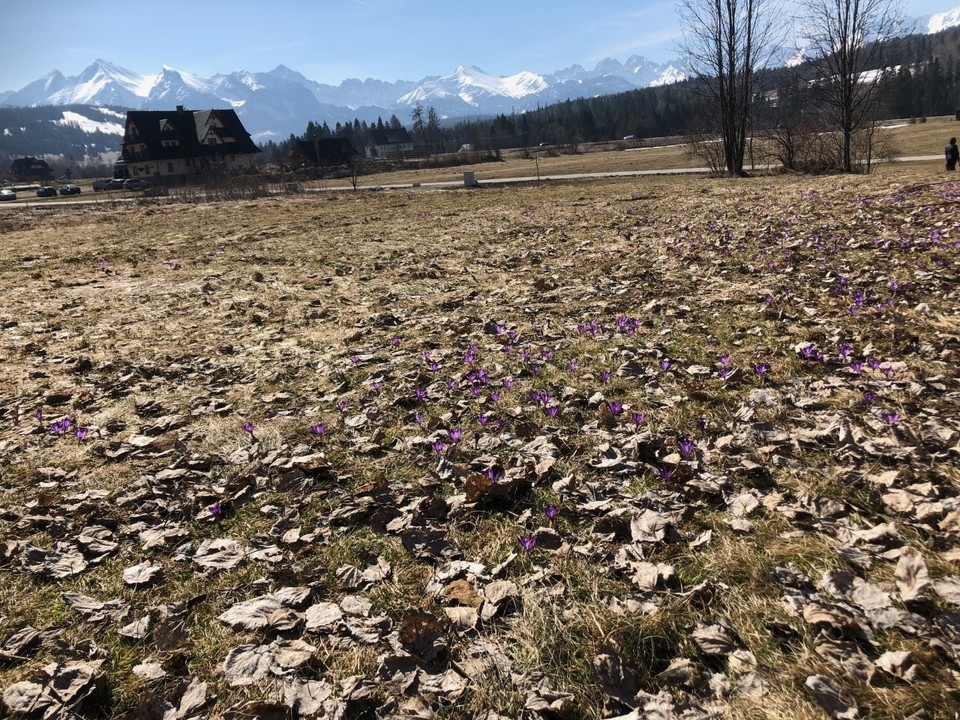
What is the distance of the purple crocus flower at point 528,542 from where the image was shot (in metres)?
3.25

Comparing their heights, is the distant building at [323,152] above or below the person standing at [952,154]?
above

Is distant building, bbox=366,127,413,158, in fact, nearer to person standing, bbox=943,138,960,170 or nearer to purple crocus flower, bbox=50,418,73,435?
person standing, bbox=943,138,960,170

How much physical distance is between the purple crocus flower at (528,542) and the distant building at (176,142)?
327 feet

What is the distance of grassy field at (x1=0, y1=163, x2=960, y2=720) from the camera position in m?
2.51

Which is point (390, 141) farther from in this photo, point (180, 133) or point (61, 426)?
point (61, 426)

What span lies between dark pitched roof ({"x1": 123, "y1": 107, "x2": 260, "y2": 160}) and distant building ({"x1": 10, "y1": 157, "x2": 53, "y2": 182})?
89.1 m

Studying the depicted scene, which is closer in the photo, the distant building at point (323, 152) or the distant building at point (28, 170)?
the distant building at point (323, 152)

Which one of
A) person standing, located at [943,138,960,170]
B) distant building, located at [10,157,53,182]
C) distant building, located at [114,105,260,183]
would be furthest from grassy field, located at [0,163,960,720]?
distant building, located at [10,157,53,182]

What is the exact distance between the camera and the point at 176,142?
Answer: 90500 mm

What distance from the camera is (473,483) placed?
388 cm

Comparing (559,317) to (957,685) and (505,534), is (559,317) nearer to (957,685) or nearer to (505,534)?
(505,534)

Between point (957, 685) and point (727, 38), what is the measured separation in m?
38.2

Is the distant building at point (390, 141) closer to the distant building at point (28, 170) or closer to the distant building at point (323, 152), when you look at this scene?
the distant building at point (323, 152)

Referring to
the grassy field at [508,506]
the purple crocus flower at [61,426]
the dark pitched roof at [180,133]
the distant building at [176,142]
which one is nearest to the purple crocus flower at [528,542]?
the grassy field at [508,506]
